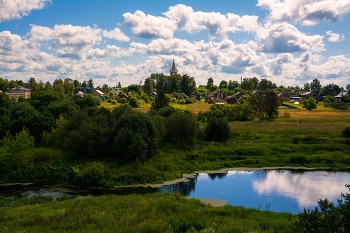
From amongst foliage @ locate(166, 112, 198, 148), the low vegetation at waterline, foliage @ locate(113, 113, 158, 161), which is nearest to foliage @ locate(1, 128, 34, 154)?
foliage @ locate(113, 113, 158, 161)

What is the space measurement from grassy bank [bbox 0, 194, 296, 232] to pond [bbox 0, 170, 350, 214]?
5.46 meters

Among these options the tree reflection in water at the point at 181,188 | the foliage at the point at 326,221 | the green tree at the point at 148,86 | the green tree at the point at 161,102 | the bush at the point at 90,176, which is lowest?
the tree reflection in water at the point at 181,188

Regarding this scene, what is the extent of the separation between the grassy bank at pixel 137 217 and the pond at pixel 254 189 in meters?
5.46

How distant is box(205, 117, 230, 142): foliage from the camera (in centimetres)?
5153

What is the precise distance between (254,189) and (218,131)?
20168 millimetres

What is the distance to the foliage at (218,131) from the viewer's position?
51.5m

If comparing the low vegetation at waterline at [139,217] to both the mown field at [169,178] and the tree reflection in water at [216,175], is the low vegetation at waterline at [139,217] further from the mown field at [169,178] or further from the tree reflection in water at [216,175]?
the tree reflection in water at [216,175]

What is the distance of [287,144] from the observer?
48.8 metres

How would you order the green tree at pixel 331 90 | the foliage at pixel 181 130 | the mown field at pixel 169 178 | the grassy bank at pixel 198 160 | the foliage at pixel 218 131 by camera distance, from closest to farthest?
the mown field at pixel 169 178
the grassy bank at pixel 198 160
the foliage at pixel 181 130
the foliage at pixel 218 131
the green tree at pixel 331 90

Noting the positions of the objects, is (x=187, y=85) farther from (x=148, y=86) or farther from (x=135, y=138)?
(x=135, y=138)

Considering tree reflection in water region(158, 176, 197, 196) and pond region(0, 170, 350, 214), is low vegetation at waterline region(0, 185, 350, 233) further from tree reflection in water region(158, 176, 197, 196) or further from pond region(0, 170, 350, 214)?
tree reflection in water region(158, 176, 197, 196)

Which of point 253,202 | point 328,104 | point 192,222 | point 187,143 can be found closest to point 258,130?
point 187,143

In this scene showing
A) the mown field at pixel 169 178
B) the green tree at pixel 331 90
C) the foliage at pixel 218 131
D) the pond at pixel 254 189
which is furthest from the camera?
the green tree at pixel 331 90

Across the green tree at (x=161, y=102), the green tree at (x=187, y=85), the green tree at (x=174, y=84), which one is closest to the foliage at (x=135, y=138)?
the green tree at (x=161, y=102)
